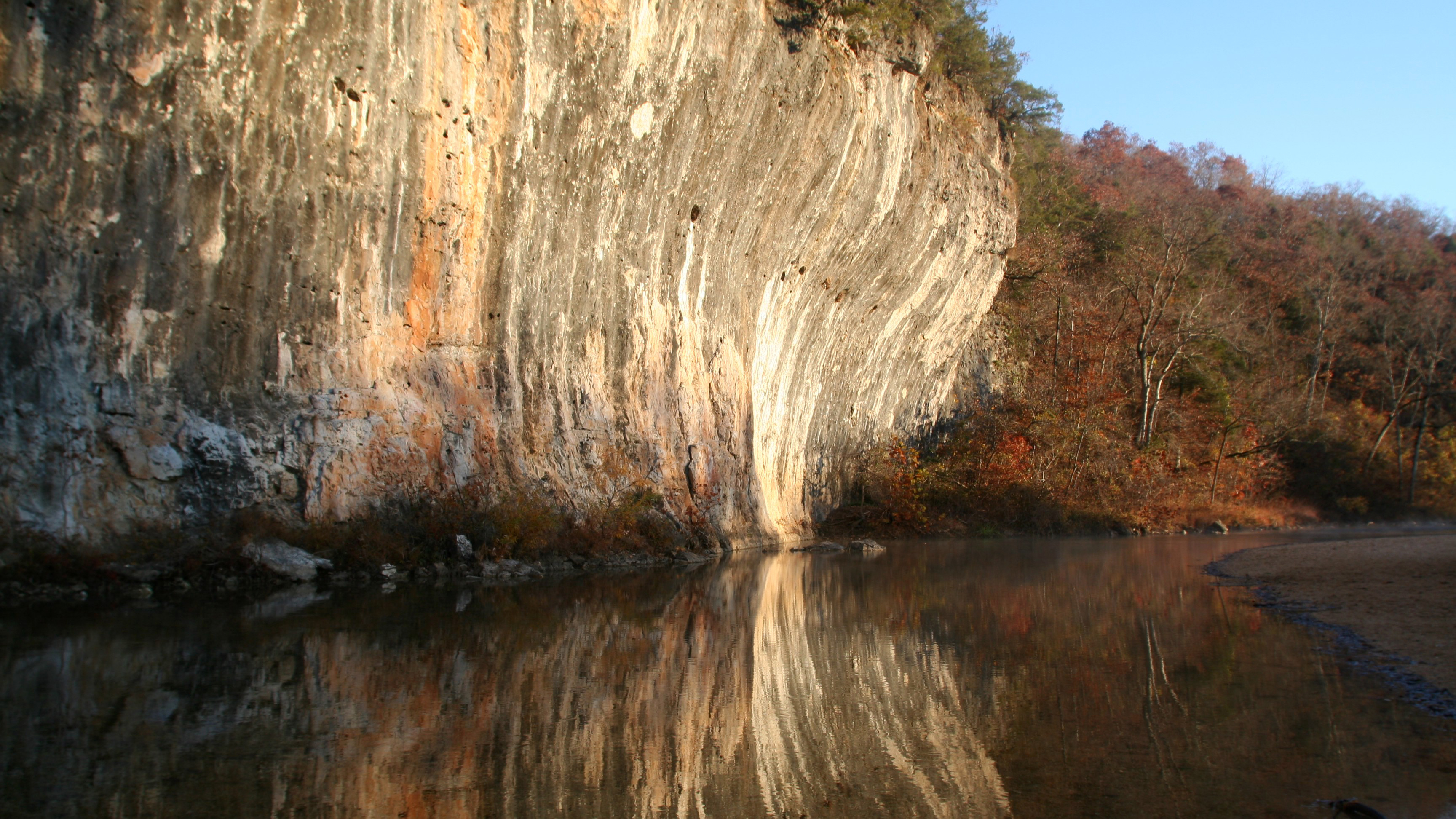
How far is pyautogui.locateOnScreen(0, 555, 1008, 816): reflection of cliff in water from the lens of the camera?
4.61 meters

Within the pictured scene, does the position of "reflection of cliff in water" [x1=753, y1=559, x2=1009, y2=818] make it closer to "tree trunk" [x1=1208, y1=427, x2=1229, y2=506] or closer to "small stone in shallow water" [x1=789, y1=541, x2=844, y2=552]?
"small stone in shallow water" [x1=789, y1=541, x2=844, y2=552]

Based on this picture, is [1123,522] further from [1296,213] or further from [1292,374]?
[1296,213]

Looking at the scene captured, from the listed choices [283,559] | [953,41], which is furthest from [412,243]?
[953,41]

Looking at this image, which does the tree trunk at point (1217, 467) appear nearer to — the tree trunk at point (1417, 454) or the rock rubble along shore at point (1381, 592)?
the tree trunk at point (1417, 454)

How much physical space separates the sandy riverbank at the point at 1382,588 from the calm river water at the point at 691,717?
0.58 meters

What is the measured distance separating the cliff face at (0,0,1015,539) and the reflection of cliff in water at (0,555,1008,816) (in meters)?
3.76

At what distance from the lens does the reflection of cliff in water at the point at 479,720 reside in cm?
461

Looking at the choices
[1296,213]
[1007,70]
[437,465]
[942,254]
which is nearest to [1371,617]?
[437,465]

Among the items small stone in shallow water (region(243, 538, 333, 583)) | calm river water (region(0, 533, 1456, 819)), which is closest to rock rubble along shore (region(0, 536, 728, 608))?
small stone in shallow water (region(243, 538, 333, 583))

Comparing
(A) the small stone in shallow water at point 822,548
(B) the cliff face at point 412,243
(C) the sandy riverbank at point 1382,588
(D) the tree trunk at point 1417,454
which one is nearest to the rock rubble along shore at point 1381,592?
(C) the sandy riverbank at point 1382,588

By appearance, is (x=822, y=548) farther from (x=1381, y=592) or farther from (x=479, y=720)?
(x=479, y=720)

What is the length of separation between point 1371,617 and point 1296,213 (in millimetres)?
53741

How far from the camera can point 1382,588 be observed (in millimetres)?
11484

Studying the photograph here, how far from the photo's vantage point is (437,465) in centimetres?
1484
